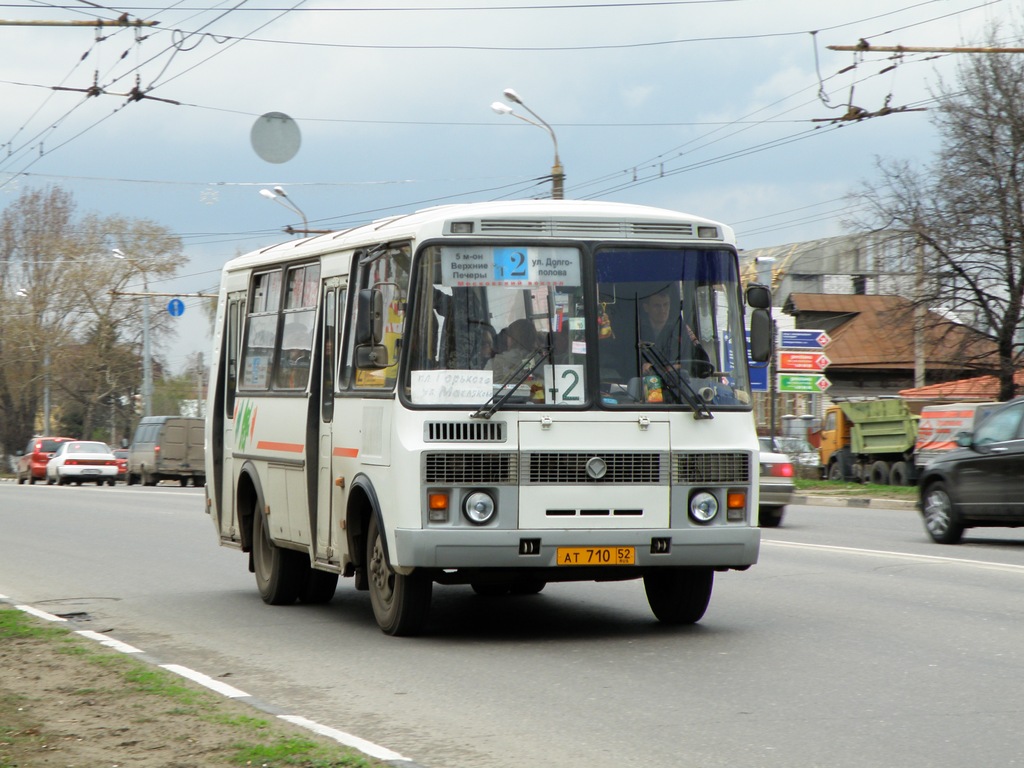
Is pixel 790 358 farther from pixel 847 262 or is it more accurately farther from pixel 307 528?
pixel 847 262

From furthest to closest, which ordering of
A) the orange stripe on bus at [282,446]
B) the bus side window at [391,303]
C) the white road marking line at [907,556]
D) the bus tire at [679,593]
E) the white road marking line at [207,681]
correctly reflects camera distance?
the white road marking line at [907,556] < the orange stripe on bus at [282,446] < the bus tire at [679,593] < the bus side window at [391,303] < the white road marking line at [207,681]

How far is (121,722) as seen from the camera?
285 inches

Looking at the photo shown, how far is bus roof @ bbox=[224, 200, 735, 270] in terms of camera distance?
10000 millimetres

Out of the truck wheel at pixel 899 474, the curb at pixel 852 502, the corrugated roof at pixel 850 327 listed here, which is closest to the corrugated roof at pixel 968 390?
the truck wheel at pixel 899 474

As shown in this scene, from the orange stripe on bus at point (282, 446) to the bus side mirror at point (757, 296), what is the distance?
3422 millimetres

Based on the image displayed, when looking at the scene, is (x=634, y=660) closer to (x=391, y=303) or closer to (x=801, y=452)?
(x=391, y=303)

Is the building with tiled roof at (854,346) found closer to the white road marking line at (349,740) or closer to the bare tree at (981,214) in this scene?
the bare tree at (981,214)

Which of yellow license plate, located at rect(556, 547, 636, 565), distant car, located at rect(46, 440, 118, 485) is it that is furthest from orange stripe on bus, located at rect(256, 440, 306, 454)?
distant car, located at rect(46, 440, 118, 485)

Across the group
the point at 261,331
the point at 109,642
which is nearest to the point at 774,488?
the point at 261,331

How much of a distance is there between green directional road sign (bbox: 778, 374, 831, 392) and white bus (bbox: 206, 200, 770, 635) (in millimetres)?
25133

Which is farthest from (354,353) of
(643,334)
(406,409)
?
(643,334)

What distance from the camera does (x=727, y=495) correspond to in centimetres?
1016

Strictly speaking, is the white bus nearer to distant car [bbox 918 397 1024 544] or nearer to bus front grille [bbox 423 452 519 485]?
bus front grille [bbox 423 452 519 485]

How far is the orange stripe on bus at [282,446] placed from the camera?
1174cm
